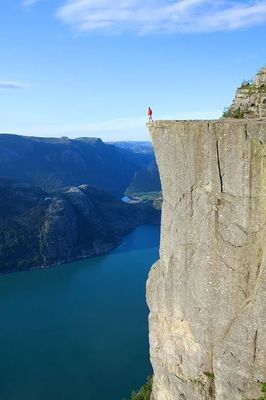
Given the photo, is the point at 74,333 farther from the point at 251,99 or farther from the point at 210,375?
the point at 251,99

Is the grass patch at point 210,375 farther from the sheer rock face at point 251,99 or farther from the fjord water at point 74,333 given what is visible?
the fjord water at point 74,333

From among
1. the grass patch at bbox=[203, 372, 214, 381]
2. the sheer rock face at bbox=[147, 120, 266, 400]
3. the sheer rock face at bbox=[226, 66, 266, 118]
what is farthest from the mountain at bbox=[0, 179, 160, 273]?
the sheer rock face at bbox=[226, 66, 266, 118]

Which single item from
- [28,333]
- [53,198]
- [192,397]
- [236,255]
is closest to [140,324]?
[28,333]

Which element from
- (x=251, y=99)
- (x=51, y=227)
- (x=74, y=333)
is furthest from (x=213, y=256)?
(x=51, y=227)

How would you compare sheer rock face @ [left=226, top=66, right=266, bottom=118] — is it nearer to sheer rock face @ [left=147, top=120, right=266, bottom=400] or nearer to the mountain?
sheer rock face @ [left=147, top=120, right=266, bottom=400]

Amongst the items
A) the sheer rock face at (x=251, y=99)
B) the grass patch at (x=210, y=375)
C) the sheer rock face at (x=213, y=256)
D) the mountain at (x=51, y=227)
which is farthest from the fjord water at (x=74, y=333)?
the sheer rock face at (x=251, y=99)
